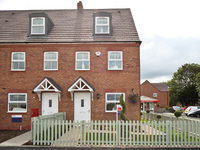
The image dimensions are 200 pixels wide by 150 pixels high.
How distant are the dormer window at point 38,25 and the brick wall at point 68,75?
4.14 ft

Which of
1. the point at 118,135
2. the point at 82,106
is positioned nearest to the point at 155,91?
the point at 82,106

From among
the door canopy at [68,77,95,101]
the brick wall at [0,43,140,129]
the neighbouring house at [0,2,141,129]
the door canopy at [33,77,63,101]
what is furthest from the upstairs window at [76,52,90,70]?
the door canopy at [33,77,63,101]

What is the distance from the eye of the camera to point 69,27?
17.7 metres

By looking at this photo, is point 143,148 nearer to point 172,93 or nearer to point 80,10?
point 80,10

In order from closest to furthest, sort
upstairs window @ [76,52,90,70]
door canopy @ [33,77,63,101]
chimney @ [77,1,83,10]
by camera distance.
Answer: door canopy @ [33,77,63,101] → upstairs window @ [76,52,90,70] → chimney @ [77,1,83,10]

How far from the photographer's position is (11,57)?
16.0m

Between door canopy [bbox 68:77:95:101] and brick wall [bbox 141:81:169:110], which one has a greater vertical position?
door canopy [bbox 68:77:95:101]

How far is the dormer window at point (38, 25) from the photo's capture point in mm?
16719

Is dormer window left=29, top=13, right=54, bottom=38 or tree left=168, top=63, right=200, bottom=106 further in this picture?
tree left=168, top=63, right=200, bottom=106

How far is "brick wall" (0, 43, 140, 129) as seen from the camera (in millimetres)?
15438

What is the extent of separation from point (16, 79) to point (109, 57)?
7.16 meters

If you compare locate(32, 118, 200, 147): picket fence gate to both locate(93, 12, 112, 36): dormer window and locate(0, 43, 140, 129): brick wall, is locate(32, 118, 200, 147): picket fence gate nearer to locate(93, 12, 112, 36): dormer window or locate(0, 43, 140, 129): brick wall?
locate(0, 43, 140, 129): brick wall

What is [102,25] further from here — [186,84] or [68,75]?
[186,84]

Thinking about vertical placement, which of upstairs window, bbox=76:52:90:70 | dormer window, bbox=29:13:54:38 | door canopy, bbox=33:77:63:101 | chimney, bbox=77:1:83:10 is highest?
chimney, bbox=77:1:83:10
